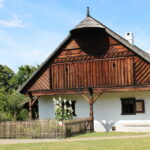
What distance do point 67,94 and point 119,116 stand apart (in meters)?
4.19

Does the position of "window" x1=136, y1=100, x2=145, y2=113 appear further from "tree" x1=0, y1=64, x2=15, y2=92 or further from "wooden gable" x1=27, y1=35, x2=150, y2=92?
"tree" x1=0, y1=64, x2=15, y2=92

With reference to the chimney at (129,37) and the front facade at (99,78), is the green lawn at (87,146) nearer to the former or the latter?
the front facade at (99,78)

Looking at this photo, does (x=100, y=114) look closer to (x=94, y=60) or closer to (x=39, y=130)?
(x=94, y=60)

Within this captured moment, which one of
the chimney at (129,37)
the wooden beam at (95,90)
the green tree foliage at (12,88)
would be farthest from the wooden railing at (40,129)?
the green tree foliage at (12,88)

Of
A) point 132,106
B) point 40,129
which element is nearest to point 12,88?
point 132,106

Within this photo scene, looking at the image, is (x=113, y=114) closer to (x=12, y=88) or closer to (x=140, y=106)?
(x=140, y=106)

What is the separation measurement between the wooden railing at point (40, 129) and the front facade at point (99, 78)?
325cm

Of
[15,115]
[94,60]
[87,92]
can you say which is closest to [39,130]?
[87,92]

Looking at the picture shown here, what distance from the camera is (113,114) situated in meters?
23.7

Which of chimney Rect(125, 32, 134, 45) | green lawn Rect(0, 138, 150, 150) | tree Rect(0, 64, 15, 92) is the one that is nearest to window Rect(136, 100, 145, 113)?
chimney Rect(125, 32, 134, 45)

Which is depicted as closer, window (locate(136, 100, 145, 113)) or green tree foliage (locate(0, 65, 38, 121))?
window (locate(136, 100, 145, 113))

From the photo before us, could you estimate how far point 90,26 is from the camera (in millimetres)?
23422

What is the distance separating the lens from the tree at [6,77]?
56.0 m

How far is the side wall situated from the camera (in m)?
22.6
